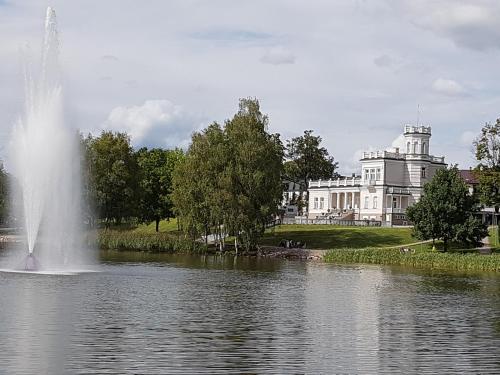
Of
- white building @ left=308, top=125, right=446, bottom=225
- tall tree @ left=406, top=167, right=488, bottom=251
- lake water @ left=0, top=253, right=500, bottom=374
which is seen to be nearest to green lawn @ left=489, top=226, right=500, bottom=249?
tall tree @ left=406, top=167, right=488, bottom=251

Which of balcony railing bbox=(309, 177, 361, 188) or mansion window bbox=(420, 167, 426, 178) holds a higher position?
mansion window bbox=(420, 167, 426, 178)

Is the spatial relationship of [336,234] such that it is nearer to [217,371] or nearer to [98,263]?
[98,263]

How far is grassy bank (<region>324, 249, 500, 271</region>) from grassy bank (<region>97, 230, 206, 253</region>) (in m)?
15.1

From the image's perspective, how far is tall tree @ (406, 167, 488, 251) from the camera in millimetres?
88250

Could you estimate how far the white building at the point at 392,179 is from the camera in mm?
132750

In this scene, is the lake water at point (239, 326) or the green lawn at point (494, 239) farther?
the green lawn at point (494, 239)

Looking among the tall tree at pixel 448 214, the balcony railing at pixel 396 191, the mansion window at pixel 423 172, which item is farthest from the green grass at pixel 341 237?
the mansion window at pixel 423 172

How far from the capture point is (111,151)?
104m

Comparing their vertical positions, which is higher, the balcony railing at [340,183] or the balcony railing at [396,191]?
the balcony railing at [340,183]

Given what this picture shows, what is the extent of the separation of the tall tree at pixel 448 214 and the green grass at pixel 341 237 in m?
7.59

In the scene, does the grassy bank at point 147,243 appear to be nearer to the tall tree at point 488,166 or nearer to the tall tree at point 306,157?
the tall tree at point 488,166

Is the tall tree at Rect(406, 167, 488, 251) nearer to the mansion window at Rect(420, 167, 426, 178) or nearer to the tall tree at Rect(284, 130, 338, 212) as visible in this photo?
the mansion window at Rect(420, 167, 426, 178)

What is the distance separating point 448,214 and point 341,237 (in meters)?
16.7

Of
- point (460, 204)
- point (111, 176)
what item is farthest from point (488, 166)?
point (111, 176)
